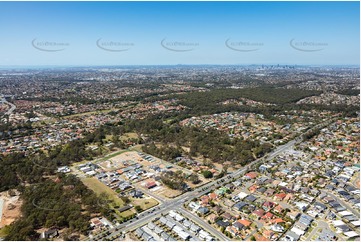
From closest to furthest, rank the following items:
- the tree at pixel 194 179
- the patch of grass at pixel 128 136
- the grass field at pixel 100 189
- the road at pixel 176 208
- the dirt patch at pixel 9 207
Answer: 1. the road at pixel 176 208
2. the dirt patch at pixel 9 207
3. the grass field at pixel 100 189
4. the tree at pixel 194 179
5. the patch of grass at pixel 128 136

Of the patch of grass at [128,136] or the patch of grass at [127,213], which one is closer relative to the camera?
the patch of grass at [127,213]

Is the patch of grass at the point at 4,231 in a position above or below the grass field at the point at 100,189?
above

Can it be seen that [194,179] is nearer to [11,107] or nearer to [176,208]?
[176,208]

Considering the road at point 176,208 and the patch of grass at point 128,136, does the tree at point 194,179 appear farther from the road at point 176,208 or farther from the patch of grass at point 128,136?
the patch of grass at point 128,136

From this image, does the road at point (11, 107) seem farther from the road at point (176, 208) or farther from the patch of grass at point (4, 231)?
the road at point (176, 208)

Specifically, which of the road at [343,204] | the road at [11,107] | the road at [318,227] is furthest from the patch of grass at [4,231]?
the road at [11,107]

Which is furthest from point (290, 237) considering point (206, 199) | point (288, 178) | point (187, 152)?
point (187, 152)

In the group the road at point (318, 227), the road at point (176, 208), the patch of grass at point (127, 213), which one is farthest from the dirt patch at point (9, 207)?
the road at point (318, 227)

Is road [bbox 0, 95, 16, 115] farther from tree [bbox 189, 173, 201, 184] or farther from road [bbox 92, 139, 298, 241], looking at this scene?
road [bbox 92, 139, 298, 241]

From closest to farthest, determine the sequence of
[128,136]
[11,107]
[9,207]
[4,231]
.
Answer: [4,231] < [9,207] < [128,136] < [11,107]

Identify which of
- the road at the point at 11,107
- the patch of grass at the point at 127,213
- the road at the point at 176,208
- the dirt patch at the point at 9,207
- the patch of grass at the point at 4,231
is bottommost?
the road at the point at 176,208

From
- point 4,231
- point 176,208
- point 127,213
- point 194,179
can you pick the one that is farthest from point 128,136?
point 4,231

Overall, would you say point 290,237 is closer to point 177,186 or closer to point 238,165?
point 177,186

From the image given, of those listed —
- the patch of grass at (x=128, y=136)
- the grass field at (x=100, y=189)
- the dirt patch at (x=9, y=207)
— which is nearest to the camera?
the dirt patch at (x=9, y=207)
